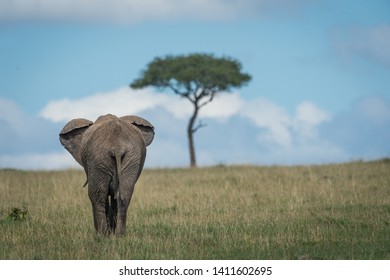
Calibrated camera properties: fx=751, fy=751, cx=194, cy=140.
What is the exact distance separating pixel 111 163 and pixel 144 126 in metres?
1.25

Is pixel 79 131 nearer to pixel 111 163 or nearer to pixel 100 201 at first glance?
pixel 111 163

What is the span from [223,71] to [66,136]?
3234 centimetres

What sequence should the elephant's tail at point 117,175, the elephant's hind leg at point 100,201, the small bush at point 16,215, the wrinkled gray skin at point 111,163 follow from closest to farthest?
the elephant's tail at point 117,175, the wrinkled gray skin at point 111,163, the elephant's hind leg at point 100,201, the small bush at point 16,215

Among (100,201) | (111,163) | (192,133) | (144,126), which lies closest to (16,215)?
(100,201)

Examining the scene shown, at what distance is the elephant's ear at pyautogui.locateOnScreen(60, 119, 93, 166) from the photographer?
43.0 feet

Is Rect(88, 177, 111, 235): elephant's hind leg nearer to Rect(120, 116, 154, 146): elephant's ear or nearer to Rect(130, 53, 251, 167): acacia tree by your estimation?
Rect(120, 116, 154, 146): elephant's ear

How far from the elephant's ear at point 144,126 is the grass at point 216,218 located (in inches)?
67.1

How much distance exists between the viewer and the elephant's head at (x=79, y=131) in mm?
13094

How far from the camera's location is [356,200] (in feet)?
61.1

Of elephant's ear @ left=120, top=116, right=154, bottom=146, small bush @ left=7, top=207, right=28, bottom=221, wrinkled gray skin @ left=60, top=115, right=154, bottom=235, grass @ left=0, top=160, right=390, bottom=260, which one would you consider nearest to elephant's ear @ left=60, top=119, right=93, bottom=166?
wrinkled gray skin @ left=60, top=115, right=154, bottom=235

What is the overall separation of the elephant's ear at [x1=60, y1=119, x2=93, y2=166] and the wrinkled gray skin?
50cm

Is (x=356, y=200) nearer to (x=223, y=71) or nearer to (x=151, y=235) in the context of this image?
(x=151, y=235)

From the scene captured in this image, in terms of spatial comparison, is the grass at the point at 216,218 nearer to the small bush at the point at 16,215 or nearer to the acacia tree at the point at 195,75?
the small bush at the point at 16,215

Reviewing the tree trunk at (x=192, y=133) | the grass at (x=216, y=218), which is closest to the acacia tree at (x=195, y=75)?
the tree trunk at (x=192, y=133)
